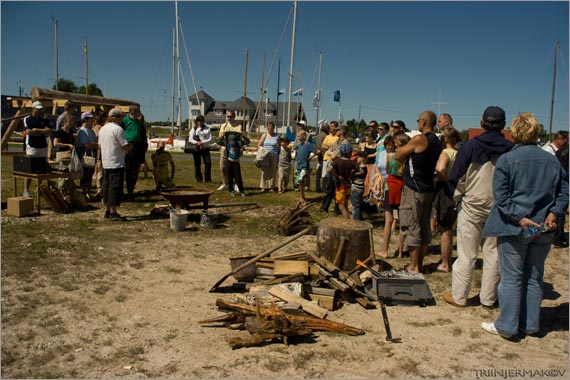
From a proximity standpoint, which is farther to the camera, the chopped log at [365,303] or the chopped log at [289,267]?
the chopped log at [289,267]

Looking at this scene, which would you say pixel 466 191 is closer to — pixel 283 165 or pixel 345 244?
pixel 345 244

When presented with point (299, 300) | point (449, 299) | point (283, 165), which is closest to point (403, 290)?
point (449, 299)

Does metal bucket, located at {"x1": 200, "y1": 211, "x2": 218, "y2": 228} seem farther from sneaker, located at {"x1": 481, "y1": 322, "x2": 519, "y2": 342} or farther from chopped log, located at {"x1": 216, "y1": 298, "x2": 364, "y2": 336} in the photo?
sneaker, located at {"x1": 481, "y1": 322, "x2": 519, "y2": 342}

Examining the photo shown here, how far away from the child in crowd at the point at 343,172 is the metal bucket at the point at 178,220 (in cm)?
269

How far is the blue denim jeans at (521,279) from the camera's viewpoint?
13.4ft

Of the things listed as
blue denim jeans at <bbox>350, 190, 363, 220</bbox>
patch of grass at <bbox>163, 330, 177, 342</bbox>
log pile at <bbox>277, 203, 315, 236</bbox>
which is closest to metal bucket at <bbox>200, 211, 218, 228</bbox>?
log pile at <bbox>277, 203, 315, 236</bbox>

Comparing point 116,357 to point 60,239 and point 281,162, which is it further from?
point 281,162

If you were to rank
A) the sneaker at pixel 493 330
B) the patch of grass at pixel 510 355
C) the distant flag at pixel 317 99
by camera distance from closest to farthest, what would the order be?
the patch of grass at pixel 510 355
the sneaker at pixel 493 330
the distant flag at pixel 317 99

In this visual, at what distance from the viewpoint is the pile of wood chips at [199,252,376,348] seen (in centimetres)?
404

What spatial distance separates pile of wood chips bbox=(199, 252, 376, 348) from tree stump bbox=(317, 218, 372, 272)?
8.9 inches

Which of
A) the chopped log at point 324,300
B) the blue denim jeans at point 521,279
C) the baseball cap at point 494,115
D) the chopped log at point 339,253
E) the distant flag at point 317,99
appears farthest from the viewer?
the distant flag at point 317,99

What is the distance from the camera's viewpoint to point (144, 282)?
548 centimetres

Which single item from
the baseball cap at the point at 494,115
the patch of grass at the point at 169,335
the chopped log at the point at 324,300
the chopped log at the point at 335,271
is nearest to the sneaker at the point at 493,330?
the chopped log at the point at 335,271

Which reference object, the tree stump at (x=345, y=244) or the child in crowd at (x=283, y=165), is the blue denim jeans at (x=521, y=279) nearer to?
the tree stump at (x=345, y=244)
